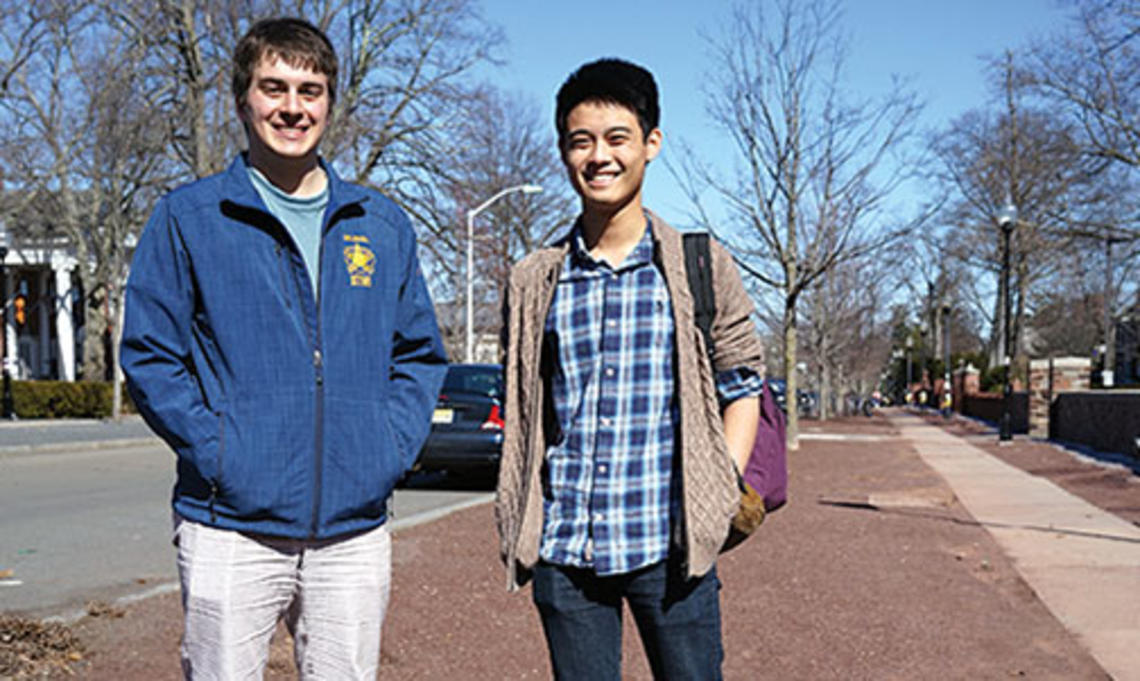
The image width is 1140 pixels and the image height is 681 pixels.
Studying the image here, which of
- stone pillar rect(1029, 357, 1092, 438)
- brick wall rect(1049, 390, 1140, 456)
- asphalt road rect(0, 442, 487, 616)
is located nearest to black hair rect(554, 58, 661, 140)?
asphalt road rect(0, 442, 487, 616)

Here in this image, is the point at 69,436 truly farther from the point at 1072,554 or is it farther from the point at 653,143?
the point at 653,143

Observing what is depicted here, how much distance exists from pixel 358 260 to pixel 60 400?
30013 mm

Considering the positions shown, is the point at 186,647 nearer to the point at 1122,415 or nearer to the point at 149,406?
the point at 149,406

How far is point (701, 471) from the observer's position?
95.0 inches

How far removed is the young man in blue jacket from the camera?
7.77 ft

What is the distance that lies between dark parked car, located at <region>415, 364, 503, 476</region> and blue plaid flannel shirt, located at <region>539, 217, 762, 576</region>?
989 cm

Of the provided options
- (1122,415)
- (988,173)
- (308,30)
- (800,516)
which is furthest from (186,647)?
(988,173)

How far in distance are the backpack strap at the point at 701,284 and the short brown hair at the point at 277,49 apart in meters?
0.94

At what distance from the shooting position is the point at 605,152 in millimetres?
2564

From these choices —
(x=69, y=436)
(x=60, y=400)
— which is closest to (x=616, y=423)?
(x=69, y=436)

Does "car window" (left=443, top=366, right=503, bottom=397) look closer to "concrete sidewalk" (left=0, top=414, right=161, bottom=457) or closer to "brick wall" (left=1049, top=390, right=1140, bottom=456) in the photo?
"concrete sidewalk" (left=0, top=414, right=161, bottom=457)

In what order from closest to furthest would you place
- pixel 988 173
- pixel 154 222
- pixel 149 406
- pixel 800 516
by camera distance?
pixel 149 406
pixel 154 222
pixel 800 516
pixel 988 173

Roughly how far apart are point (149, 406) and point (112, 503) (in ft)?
31.4

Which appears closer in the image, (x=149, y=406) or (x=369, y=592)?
(x=149, y=406)
